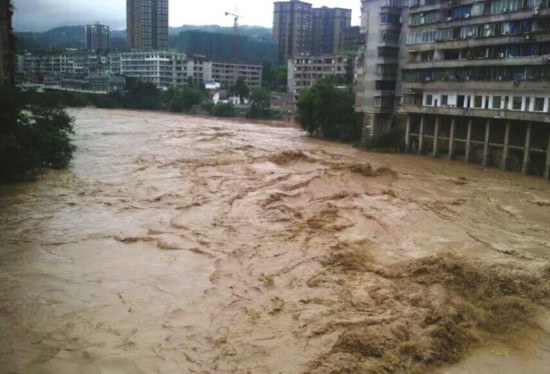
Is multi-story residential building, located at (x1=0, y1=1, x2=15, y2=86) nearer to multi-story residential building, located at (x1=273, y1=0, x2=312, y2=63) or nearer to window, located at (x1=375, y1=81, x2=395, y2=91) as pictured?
window, located at (x1=375, y1=81, x2=395, y2=91)

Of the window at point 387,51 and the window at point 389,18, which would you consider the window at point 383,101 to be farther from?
the window at point 389,18

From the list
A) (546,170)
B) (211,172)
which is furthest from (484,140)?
(211,172)

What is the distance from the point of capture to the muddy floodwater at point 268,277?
29.3 feet

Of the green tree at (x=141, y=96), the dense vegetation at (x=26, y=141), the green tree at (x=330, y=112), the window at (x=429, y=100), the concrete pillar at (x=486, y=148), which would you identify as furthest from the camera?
the green tree at (x=141, y=96)

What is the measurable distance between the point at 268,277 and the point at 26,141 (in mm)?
15517

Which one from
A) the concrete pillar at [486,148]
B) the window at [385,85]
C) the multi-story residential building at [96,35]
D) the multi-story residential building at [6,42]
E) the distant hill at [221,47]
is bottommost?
the concrete pillar at [486,148]

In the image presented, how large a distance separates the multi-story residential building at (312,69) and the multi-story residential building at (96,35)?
306 feet

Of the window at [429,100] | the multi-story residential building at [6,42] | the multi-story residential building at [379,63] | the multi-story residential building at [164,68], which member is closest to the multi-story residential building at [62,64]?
the multi-story residential building at [164,68]

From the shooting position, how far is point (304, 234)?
15836 millimetres

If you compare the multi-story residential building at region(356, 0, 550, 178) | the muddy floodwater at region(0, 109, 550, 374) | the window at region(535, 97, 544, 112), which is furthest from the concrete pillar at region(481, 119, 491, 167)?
the muddy floodwater at region(0, 109, 550, 374)

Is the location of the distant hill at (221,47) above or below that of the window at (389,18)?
above

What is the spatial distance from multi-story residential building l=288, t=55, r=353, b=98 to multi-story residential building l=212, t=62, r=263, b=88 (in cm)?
1215

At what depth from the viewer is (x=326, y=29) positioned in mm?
122625

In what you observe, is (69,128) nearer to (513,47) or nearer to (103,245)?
(103,245)
